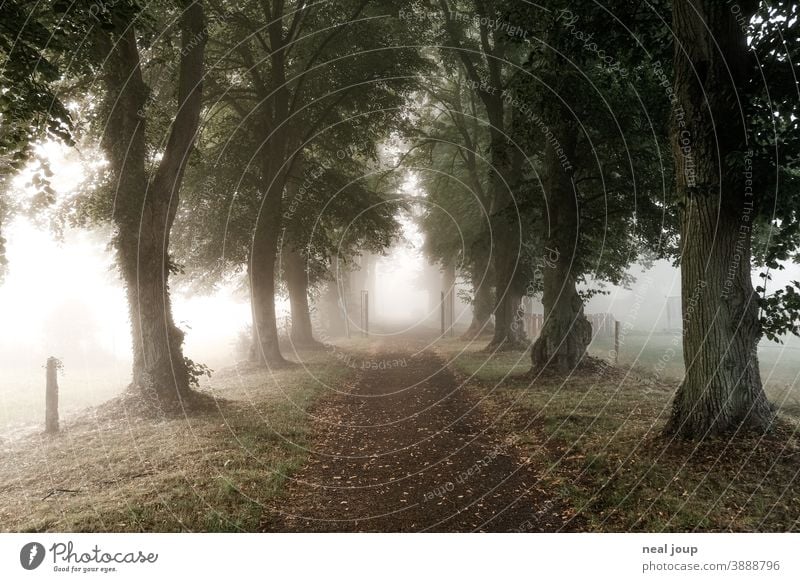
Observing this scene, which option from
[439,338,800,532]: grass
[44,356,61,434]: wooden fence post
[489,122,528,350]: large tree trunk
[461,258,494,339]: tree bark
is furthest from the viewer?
[461,258,494,339]: tree bark

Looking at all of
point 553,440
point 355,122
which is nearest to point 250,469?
point 553,440

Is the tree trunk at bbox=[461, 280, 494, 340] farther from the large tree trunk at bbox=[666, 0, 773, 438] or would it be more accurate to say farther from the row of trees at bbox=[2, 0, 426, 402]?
the large tree trunk at bbox=[666, 0, 773, 438]

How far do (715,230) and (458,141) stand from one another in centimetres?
1963

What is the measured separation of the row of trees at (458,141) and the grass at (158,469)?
5.62 feet

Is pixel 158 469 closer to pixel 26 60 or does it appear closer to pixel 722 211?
pixel 26 60

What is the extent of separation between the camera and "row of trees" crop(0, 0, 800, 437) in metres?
6.71

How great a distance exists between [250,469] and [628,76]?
10.3 m

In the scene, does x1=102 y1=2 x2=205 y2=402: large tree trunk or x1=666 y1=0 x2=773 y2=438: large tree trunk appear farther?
x1=102 y1=2 x2=205 y2=402: large tree trunk

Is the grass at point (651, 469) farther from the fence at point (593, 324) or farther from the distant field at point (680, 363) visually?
the fence at point (593, 324)

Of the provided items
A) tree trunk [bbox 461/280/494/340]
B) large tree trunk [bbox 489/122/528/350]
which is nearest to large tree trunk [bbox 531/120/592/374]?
large tree trunk [bbox 489/122/528/350]

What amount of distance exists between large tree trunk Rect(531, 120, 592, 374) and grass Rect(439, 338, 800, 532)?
3.60m

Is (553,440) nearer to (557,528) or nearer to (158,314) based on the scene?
(557,528)

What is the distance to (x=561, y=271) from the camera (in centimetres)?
1413

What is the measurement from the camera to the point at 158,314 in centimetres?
1095
